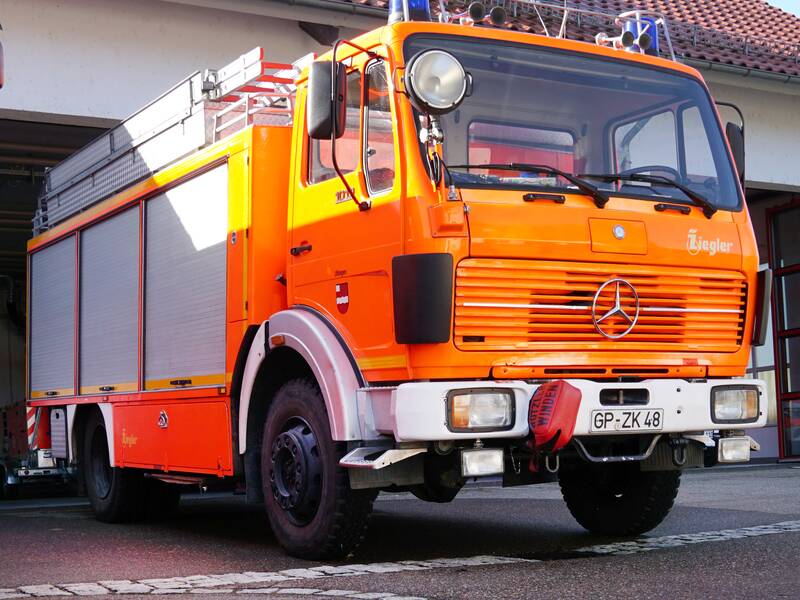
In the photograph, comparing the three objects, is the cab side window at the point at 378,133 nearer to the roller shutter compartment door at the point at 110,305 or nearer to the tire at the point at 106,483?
the roller shutter compartment door at the point at 110,305

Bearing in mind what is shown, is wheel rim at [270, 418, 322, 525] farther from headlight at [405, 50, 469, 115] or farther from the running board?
headlight at [405, 50, 469, 115]

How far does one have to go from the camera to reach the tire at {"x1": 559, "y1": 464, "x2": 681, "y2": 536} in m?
7.61

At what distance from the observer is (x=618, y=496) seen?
7.84 metres

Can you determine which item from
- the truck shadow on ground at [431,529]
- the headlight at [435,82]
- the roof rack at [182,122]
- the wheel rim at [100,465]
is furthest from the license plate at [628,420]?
the wheel rim at [100,465]

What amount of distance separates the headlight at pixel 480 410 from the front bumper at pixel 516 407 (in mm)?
24

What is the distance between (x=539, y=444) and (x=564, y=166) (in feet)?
4.94

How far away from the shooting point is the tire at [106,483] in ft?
32.3

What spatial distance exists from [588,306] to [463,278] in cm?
74

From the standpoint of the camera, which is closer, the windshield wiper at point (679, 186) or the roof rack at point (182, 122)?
the windshield wiper at point (679, 186)

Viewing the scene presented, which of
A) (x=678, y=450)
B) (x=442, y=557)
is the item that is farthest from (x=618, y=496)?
(x=442, y=557)

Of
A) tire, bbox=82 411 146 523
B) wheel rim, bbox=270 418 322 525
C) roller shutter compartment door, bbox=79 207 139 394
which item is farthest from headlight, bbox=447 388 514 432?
tire, bbox=82 411 146 523

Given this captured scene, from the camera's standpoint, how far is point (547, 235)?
20.5 ft

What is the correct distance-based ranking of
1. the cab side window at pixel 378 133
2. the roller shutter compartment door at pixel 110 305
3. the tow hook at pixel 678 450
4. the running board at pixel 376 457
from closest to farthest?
the running board at pixel 376 457 → the cab side window at pixel 378 133 → the tow hook at pixel 678 450 → the roller shutter compartment door at pixel 110 305

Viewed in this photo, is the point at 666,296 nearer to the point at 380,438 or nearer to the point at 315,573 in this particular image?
the point at 380,438
